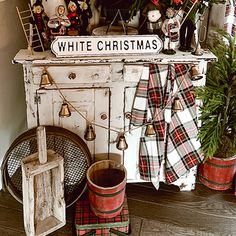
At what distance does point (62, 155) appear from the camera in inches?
74.2

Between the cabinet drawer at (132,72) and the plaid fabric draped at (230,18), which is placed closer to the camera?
the cabinet drawer at (132,72)

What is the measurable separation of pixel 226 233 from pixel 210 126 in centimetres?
53

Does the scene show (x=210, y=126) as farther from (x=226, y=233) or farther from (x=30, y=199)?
(x=30, y=199)

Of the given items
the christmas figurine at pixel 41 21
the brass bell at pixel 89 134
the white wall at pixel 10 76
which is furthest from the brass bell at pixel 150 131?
the white wall at pixel 10 76

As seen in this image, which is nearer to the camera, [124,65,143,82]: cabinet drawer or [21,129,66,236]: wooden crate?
[21,129,66,236]: wooden crate

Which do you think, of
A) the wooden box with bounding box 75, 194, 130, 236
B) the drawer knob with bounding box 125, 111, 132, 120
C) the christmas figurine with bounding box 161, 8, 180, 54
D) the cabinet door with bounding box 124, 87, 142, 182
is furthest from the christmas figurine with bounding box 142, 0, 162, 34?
the wooden box with bounding box 75, 194, 130, 236

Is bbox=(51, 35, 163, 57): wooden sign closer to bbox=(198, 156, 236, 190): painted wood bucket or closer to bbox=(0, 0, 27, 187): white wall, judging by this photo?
bbox=(0, 0, 27, 187): white wall

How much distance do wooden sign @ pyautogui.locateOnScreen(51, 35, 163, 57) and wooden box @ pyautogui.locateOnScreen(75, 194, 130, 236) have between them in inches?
30.1

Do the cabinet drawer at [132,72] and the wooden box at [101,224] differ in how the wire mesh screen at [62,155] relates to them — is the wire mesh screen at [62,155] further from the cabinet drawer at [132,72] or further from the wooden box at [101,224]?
the cabinet drawer at [132,72]

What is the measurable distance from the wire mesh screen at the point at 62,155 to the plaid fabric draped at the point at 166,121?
0.30 meters

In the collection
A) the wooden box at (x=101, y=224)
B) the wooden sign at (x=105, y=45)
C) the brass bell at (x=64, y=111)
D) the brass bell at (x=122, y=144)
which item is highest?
the wooden sign at (x=105, y=45)

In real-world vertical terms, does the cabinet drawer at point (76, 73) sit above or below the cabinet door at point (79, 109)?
above

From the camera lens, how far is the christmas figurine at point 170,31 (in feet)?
5.58

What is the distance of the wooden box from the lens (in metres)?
1.78
